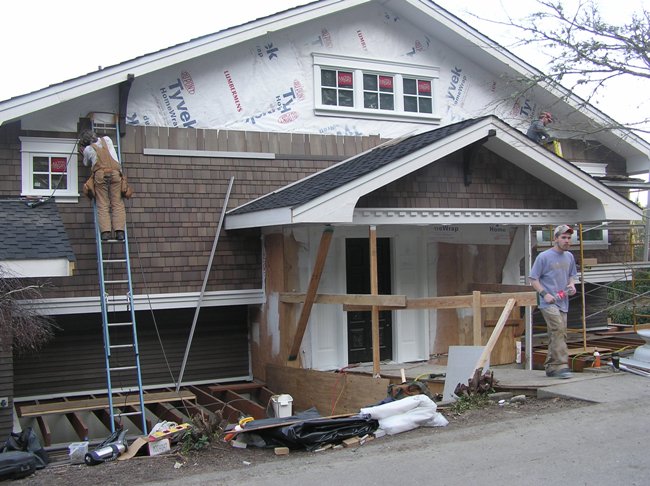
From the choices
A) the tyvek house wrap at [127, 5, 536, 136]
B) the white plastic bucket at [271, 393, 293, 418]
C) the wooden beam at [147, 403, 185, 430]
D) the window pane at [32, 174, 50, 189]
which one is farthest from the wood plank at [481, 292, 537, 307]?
the window pane at [32, 174, 50, 189]

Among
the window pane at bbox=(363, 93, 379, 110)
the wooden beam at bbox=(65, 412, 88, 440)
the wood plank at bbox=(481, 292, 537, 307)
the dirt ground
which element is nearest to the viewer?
the dirt ground

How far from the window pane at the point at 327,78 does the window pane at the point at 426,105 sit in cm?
182

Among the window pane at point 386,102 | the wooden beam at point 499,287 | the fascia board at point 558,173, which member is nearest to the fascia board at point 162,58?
the window pane at point 386,102

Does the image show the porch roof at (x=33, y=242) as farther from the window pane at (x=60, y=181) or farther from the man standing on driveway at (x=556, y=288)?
the man standing on driveway at (x=556, y=288)

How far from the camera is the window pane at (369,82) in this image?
12914 millimetres

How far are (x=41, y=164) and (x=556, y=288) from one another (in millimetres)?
7679

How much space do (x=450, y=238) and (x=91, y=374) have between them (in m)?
6.45

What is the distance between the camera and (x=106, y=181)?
1017cm

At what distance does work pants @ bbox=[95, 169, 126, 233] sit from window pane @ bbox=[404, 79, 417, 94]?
18.8 feet

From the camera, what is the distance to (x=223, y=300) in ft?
38.3

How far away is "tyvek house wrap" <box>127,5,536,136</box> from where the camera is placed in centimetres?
1155

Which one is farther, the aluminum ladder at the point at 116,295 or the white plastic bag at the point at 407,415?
the aluminum ladder at the point at 116,295

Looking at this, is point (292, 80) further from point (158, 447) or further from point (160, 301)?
point (158, 447)

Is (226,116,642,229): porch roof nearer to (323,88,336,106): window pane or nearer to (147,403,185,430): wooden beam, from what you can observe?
(323,88,336,106): window pane
